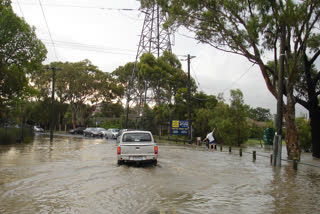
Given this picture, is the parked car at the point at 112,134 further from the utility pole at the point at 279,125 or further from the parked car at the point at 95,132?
the utility pole at the point at 279,125

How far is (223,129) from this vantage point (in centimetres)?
3334

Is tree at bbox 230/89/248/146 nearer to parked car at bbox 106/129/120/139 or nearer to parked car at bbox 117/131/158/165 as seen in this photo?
parked car at bbox 106/129/120/139

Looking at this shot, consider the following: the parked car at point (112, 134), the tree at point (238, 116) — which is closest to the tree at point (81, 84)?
the parked car at point (112, 134)

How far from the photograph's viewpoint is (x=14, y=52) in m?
28.0

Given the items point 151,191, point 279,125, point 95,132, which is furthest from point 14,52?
point 95,132

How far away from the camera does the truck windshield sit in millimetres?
15367

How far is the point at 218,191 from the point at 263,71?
38.4ft

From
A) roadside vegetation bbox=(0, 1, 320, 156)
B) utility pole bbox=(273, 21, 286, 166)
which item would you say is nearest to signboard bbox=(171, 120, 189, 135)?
roadside vegetation bbox=(0, 1, 320, 156)

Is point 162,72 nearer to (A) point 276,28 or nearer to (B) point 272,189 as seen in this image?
(A) point 276,28

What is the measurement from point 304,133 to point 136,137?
22144mm

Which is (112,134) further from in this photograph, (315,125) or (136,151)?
(136,151)

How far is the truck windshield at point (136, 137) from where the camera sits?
50.4 feet

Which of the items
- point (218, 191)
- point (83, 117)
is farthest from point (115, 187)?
point (83, 117)

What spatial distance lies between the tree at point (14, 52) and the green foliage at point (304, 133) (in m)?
24.7
